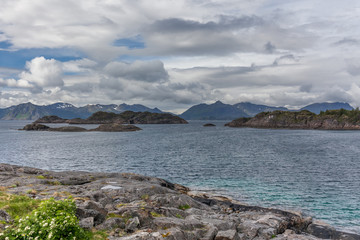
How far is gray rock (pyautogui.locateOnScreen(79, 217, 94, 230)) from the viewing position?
13.1 meters

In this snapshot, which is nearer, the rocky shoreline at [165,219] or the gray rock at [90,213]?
the rocky shoreline at [165,219]

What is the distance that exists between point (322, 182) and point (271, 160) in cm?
2234

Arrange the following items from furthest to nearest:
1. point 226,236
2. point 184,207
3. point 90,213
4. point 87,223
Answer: point 184,207
point 90,213
point 226,236
point 87,223

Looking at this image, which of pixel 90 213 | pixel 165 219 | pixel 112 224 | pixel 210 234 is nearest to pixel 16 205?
pixel 90 213

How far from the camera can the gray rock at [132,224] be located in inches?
553

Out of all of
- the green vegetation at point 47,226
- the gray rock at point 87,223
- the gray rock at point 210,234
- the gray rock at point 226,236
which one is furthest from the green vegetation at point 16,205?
the gray rock at point 226,236

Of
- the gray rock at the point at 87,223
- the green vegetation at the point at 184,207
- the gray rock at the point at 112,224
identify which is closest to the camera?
the gray rock at the point at 87,223

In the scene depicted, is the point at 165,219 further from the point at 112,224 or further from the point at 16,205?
the point at 16,205

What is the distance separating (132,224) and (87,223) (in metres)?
2.64

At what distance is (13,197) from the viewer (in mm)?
16172

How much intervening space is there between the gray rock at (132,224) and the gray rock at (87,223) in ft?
6.87

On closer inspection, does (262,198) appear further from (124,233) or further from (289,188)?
(124,233)

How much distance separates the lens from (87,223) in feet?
43.9

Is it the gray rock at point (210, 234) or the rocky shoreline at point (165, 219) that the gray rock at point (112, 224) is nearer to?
the rocky shoreline at point (165, 219)
